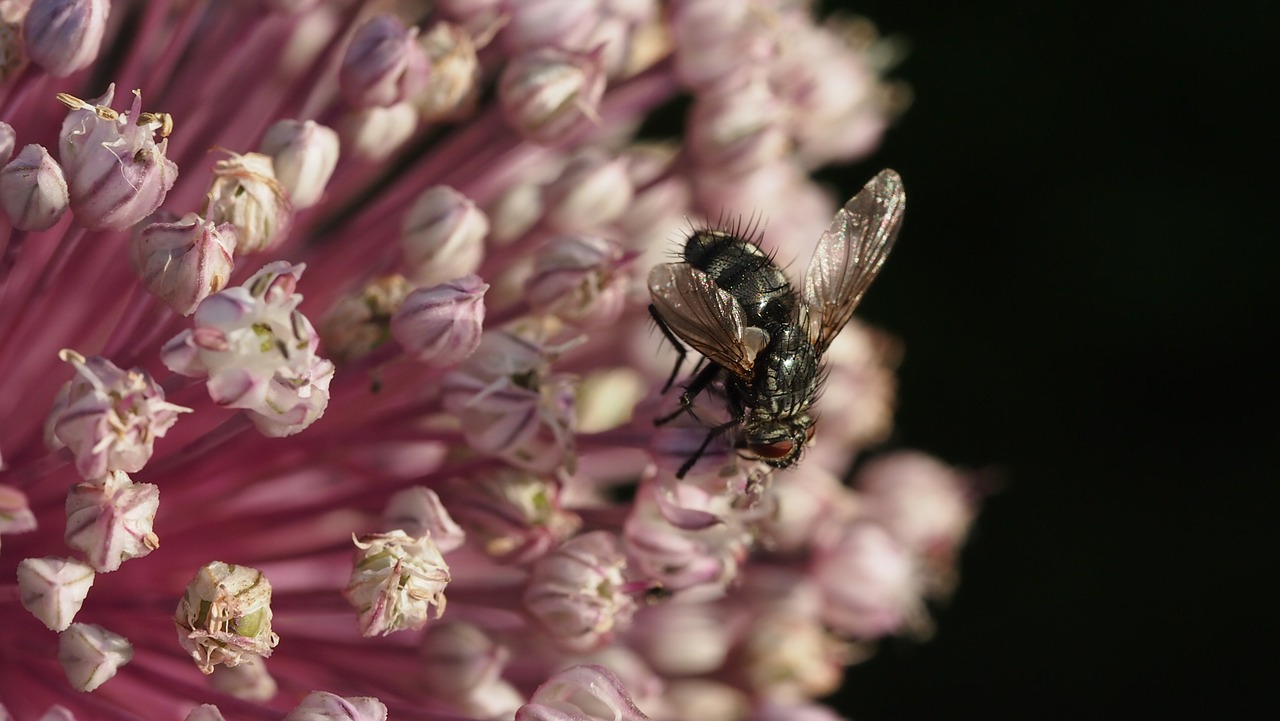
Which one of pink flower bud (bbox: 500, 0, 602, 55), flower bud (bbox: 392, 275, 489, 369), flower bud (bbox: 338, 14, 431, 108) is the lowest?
flower bud (bbox: 392, 275, 489, 369)

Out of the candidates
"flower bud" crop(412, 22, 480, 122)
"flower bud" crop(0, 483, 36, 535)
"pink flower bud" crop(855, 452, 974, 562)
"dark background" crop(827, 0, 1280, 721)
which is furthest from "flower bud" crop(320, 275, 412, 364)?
"dark background" crop(827, 0, 1280, 721)

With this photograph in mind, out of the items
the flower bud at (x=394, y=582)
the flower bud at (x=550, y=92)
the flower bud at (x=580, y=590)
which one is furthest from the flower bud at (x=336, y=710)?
the flower bud at (x=550, y=92)

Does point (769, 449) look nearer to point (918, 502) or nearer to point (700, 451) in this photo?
point (700, 451)

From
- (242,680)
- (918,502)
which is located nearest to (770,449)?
(242,680)

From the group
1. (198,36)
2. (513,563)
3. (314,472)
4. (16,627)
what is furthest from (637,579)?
(198,36)

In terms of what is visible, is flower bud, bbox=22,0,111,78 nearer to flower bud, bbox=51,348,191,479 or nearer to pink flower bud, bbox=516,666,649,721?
flower bud, bbox=51,348,191,479

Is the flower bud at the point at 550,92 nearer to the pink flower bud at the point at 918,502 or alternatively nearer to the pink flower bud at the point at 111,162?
the pink flower bud at the point at 111,162
